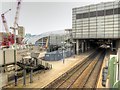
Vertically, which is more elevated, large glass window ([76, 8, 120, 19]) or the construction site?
large glass window ([76, 8, 120, 19])

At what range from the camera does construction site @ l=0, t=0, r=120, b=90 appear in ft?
79.6

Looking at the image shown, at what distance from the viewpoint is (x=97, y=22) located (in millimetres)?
60625

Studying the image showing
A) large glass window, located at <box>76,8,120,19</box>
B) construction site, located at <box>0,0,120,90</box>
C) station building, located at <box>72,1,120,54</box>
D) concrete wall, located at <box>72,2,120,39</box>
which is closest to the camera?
construction site, located at <box>0,0,120,90</box>

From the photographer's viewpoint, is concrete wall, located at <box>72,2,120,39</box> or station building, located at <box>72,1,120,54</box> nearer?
station building, located at <box>72,1,120,54</box>

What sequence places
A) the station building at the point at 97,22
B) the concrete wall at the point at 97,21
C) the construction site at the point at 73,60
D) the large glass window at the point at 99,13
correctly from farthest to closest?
the concrete wall at the point at 97,21
the station building at the point at 97,22
the large glass window at the point at 99,13
the construction site at the point at 73,60

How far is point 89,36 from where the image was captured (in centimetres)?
6319

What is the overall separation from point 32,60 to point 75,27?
3807 cm

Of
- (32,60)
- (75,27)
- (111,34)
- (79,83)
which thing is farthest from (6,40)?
(79,83)

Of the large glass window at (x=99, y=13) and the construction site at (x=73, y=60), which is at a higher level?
the large glass window at (x=99, y=13)

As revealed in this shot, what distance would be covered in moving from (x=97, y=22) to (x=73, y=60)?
691 inches

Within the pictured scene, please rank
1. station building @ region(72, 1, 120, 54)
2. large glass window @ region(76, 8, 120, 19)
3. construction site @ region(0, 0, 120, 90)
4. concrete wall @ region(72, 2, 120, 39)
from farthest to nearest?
concrete wall @ region(72, 2, 120, 39) → station building @ region(72, 1, 120, 54) → large glass window @ region(76, 8, 120, 19) → construction site @ region(0, 0, 120, 90)

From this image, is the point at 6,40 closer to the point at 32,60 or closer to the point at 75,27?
the point at 75,27

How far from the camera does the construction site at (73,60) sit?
955 inches

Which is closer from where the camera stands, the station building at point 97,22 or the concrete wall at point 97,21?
the station building at point 97,22
